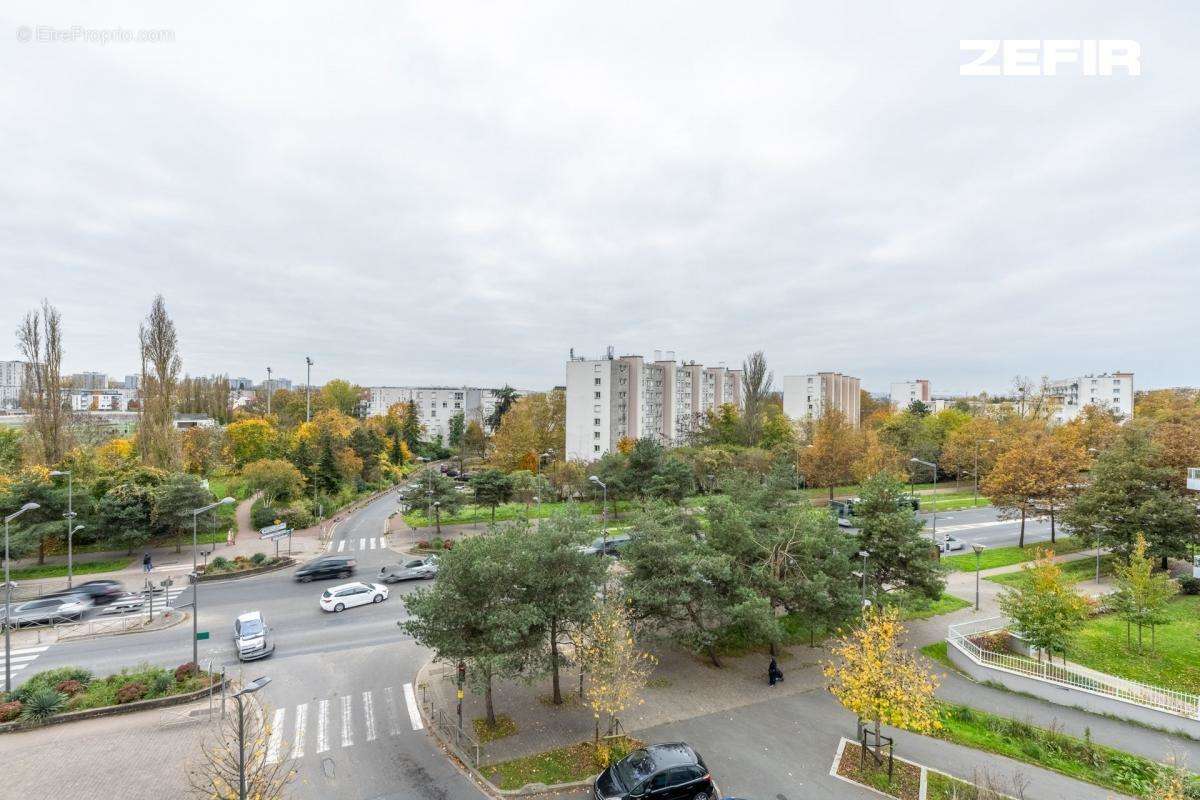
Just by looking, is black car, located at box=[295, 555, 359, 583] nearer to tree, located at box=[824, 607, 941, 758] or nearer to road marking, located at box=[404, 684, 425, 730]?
road marking, located at box=[404, 684, 425, 730]

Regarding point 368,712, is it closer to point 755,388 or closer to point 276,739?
point 276,739

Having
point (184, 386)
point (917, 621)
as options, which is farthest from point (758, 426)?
point (184, 386)

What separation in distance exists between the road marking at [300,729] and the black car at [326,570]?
1361 cm

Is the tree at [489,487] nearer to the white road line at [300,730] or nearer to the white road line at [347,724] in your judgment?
the white road line at [347,724]

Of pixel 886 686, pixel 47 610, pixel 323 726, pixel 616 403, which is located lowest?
pixel 323 726

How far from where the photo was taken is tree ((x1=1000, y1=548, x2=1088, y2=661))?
17125mm

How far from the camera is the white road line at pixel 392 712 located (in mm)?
14680

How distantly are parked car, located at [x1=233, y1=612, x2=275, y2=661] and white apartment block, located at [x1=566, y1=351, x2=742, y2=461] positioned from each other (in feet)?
124

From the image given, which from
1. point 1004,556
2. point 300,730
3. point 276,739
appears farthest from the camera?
point 1004,556

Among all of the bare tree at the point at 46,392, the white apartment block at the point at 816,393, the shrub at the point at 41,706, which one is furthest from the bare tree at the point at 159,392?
→ the white apartment block at the point at 816,393

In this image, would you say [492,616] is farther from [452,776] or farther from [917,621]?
[917,621]

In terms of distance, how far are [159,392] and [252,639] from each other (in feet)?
95.5

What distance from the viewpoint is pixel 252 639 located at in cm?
1897

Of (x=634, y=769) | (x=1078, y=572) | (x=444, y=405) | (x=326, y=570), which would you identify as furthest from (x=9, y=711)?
(x=444, y=405)
